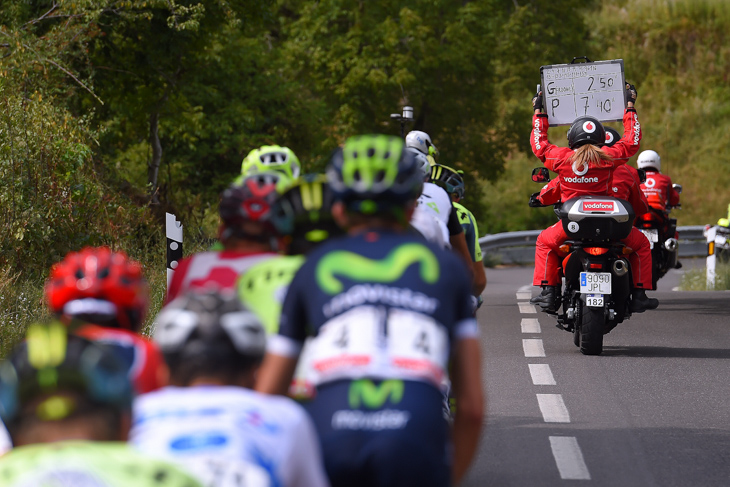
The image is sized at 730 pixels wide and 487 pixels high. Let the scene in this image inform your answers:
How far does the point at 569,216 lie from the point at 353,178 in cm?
793

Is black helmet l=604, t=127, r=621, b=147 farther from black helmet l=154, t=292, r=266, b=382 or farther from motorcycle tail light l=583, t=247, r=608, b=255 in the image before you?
black helmet l=154, t=292, r=266, b=382

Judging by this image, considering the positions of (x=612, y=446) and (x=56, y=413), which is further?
(x=612, y=446)

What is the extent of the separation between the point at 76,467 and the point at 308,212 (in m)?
2.49

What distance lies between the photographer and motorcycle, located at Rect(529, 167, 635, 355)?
11.3 m

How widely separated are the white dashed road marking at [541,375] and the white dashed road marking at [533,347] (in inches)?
28.6

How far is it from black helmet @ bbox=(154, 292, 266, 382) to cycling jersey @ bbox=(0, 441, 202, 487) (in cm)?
46

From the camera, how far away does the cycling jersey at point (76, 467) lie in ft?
7.91

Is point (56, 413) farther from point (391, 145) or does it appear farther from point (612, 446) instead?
point (612, 446)

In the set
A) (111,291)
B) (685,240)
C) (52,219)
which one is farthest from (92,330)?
(685,240)

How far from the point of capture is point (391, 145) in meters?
3.79

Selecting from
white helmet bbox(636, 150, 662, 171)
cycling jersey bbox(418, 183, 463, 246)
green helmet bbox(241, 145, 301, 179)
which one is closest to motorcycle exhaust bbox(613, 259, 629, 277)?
cycling jersey bbox(418, 183, 463, 246)

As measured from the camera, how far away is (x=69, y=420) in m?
2.50

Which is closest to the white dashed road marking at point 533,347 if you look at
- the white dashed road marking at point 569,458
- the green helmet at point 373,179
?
the white dashed road marking at point 569,458

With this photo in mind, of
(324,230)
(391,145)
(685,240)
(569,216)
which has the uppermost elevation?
(391,145)
